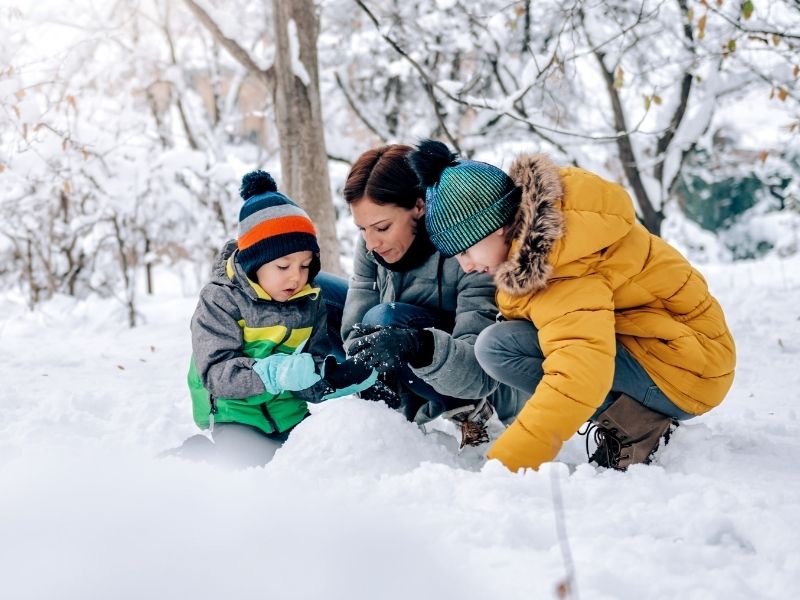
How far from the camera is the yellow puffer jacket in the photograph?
176 cm

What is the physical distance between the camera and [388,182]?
241 centimetres

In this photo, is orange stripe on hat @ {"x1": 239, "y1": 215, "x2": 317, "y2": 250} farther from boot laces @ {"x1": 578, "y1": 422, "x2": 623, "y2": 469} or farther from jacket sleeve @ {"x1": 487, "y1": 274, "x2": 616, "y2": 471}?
boot laces @ {"x1": 578, "y1": 422, "x2": 623, "y2": 469}

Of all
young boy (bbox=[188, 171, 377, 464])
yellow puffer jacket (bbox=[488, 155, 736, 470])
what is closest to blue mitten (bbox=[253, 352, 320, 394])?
young boy (bbox=[188, 171, 377, 464])

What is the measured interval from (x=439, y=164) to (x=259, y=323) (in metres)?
0.89

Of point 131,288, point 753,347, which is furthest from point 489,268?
point 131,288

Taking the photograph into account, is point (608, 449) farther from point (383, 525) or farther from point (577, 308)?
point (383, 525)

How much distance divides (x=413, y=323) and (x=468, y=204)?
700 mm

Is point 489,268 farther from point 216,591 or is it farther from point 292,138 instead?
point 292,138

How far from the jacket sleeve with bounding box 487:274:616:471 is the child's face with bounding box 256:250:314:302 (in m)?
1.06

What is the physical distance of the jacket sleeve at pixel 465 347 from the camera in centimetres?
226

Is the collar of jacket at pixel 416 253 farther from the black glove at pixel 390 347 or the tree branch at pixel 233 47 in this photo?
the tree branch at pixel 233 47

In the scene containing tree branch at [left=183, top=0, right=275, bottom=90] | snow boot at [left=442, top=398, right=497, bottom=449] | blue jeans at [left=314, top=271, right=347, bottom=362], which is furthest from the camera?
tree branch at [left=183, top=0, right=275, bottom=90]

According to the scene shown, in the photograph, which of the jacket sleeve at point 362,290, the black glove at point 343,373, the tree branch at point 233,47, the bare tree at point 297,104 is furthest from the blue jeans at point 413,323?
the tree branch at point 233,47

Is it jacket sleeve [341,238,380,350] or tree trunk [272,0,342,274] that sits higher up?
tree trunk [272,0,342,274]
